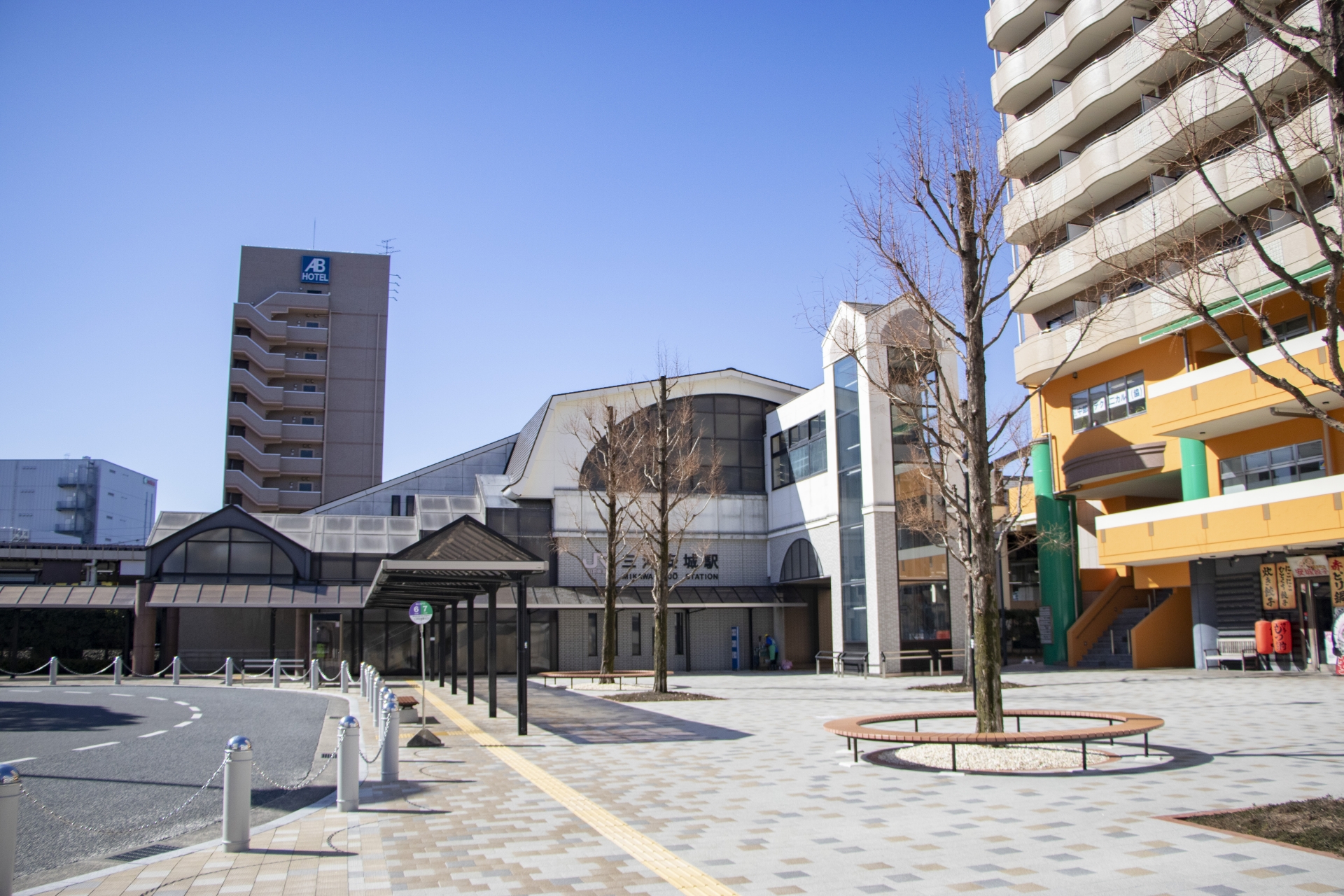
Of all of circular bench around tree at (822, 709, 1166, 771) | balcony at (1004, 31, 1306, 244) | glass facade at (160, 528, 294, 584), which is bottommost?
circular bench around tree at (822, 709, 1166, 771)

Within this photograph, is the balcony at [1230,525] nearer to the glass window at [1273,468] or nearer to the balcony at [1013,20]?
the glass window at [1273,468]

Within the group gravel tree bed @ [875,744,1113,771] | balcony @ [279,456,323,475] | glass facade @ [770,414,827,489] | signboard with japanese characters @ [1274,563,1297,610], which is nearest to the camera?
gravel tree bed @ [875,744,1113,771]

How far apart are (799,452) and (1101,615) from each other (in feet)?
38.8

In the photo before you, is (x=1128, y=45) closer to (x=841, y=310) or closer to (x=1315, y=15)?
(x=1315, y=15)

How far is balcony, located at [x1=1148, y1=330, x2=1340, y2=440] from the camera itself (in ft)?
77.2

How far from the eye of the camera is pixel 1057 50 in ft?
108

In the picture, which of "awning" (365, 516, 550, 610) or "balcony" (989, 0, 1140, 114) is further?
"balcony" (989, 0, 1140, 114)

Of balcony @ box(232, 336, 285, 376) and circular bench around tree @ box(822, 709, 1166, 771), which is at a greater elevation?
balcony @ box(232, 336, 285, 376)

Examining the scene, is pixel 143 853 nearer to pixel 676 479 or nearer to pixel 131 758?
pixel 131 758

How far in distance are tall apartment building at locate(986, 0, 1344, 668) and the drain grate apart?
19056 mm

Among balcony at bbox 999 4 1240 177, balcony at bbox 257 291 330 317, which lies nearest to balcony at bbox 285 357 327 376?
balcony at bbox 257 291 330 317

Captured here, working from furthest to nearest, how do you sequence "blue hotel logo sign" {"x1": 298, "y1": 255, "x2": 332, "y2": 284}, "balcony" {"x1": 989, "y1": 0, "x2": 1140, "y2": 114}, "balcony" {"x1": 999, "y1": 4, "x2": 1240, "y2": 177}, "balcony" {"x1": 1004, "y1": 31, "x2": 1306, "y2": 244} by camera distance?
"blue hotel logo sign" {"x1": 298, "y1": 255, "x2": 332, "y2": 284} → "balcony" {"x1": 989, "y1": 0, "x2": 1140, "y2": 114} → "balcony" {"x1": 999, "y1": 4, "x2": 1240, "y2": 177} → "balcony" {"x1": 1004, "y1": 31, "x2": 1306, "y2": 244}

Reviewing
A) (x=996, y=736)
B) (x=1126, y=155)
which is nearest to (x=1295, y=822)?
(x=996, y=736)

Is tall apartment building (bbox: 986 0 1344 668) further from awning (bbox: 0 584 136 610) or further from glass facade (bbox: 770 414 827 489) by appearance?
awning (bbox: 0 584 136 610)
